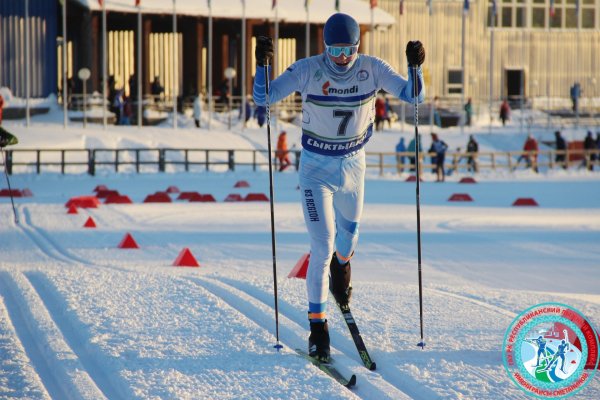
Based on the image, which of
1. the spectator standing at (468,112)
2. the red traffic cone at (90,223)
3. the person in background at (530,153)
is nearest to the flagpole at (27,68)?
the person in background at (530,153)

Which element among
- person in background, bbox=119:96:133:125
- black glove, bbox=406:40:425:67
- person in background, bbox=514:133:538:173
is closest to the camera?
black glove, bbox=406:40:425:67

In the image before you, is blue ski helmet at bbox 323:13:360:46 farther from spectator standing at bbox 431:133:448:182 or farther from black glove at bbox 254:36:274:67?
spectator standing at bbox 431:133:448:182

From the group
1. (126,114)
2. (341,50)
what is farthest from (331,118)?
(126,114)

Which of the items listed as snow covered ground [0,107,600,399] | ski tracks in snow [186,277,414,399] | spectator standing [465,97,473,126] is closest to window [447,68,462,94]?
spectator standing [465,97,473,126]

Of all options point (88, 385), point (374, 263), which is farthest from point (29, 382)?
point (374, 263)

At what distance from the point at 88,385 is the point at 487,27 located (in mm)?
53591

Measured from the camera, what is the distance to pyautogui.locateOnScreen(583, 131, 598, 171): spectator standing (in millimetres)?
37312

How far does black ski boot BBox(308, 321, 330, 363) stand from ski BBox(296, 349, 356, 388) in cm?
4

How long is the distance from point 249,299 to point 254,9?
120 feet

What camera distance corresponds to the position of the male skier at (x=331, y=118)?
6816 mm

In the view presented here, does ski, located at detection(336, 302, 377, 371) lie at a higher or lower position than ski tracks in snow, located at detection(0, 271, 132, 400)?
higher

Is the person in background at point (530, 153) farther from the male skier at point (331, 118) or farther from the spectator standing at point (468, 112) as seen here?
the male skier at point (331, 118)

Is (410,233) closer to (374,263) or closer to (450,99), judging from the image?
(374,263)
